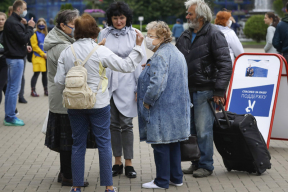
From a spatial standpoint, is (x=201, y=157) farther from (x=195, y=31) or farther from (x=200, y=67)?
(x=195, y=31)

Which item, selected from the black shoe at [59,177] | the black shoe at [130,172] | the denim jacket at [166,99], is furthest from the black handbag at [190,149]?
the black shoe at [59,177]

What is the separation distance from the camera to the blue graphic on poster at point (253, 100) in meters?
6.22

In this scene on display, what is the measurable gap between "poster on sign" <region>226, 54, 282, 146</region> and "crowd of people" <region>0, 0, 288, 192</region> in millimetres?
1318

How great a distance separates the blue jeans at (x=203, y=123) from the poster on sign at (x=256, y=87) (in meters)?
1.24

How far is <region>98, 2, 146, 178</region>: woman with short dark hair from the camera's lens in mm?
5145

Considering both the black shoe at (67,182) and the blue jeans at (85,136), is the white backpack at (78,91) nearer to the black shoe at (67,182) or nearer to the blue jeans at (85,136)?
the blue jeans at (85,136)

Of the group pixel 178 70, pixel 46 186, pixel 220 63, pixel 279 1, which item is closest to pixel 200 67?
pixel 220 63

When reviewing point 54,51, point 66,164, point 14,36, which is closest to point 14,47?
point 14,36

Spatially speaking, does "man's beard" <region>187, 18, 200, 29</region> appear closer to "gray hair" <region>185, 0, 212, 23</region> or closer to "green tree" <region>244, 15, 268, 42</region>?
"gray hair" <region>185, 0, 212, 23</region>

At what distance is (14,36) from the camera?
8062mm

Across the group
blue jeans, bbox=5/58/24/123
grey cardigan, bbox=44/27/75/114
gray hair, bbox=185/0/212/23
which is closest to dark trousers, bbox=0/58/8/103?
blue jeans, bbox=5/58/24/123

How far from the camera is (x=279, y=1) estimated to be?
139 feet

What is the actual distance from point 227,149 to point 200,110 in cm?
56

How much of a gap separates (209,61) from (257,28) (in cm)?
2630
